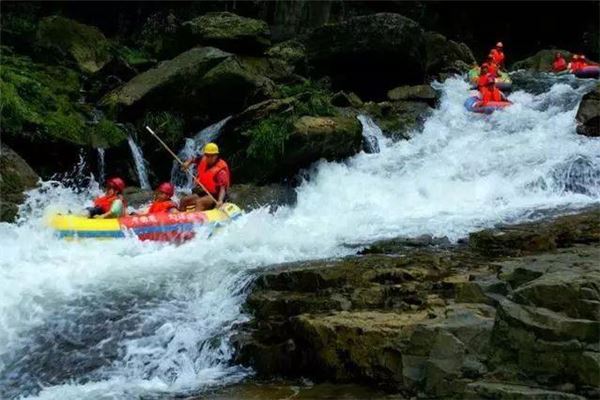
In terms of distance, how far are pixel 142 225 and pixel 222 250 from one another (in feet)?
3.96

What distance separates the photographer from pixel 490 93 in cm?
1572

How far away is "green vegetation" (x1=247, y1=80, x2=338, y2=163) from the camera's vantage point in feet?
36.9

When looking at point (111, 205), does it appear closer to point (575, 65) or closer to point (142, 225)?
point (142, 225)

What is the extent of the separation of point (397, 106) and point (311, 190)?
4695mm

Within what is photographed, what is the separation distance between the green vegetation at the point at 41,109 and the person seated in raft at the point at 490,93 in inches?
343

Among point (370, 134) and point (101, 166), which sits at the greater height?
point (370, 134)

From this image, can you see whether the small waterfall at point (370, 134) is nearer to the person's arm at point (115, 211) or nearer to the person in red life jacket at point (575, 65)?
the person's arm at point (115, 211)

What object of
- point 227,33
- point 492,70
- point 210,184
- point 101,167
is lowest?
point 101,167

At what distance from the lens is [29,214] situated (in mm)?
9891

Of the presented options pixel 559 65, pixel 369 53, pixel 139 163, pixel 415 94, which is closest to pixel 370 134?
pixel 415 94

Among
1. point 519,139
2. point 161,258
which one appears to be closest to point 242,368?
point 161,258

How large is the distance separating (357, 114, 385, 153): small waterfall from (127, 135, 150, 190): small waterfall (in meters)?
4.37

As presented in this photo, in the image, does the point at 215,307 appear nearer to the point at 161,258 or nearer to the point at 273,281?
the point at 273,281

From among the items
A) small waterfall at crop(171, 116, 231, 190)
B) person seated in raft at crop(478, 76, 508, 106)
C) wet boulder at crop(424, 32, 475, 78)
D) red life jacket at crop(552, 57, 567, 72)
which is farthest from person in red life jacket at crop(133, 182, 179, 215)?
red life jacket at crop(552, 57, 567, 72)
